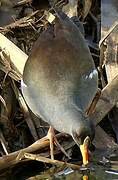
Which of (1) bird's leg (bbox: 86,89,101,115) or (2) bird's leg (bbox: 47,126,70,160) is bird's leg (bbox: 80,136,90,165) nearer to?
(2) bird's leg (bbox: 47,126,70,160)

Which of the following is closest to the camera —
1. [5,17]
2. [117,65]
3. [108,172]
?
[108,172]

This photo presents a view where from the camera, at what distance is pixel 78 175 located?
4809 mm

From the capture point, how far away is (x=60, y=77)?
491 cm

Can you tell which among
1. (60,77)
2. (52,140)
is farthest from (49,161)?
(60,77)

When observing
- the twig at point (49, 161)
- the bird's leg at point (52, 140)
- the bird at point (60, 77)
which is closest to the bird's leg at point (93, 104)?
the bird at point (60, 77)

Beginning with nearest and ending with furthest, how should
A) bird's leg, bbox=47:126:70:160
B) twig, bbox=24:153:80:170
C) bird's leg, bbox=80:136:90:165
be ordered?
bird's leg, bbox=80:136:90:165, twig, bbox=24:153:80:170, bird's leg, bbox=47:126:70:160

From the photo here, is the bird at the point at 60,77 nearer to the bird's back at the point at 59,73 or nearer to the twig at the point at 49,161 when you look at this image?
the bird's back at the point at 59,73

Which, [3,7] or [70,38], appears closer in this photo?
[70,38]

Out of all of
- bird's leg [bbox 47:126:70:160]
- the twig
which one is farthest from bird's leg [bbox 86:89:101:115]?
the twig

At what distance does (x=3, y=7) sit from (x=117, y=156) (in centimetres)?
217

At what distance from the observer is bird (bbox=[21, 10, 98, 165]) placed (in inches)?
189

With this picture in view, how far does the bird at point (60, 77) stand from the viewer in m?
4.80

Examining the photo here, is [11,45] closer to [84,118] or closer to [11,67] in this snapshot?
[11,67]

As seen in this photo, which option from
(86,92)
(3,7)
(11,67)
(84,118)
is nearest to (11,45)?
(11,67)
